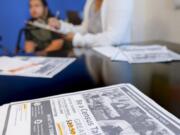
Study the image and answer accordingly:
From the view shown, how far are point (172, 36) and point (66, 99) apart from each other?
3.43 ft

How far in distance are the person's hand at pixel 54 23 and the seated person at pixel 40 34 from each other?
0.03 metres

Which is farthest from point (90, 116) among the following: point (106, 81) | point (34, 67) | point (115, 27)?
point (115, 27)

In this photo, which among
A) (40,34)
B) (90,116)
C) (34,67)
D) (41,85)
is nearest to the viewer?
(90,116)

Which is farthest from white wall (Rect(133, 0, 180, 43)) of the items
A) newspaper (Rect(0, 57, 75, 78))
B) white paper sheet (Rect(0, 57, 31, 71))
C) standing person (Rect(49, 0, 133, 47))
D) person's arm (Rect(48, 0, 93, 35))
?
white paper sheet (Rect(0, 57, 31, 71))

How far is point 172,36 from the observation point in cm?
134

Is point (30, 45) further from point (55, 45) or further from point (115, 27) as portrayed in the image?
point (115, 27)

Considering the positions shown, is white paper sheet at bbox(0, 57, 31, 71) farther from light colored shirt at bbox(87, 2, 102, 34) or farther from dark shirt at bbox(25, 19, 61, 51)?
dark shirt at bbox(25, 19, 61, 51)

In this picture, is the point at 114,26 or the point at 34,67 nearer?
the point at 34,67

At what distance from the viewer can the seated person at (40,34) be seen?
1898 millimetres

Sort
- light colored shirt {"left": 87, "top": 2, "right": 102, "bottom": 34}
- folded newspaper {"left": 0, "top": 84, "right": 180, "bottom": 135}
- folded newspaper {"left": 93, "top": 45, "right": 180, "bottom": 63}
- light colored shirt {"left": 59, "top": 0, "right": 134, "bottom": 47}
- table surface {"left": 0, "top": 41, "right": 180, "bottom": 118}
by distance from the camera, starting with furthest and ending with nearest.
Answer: light colored shirt {"left": 87, "top": 2, "right": 102, "bottom": 34} < light colored shirt {"left": 59, "top": 0, "right": 134, "bottom": 47} < folded newspaper {"left": 93, "top": 45, "right": 180, "bottom": 63} < table surface {"left": 0, "top": 41, "right": 180, "bottom": 118} < folded newspaper {"left": 0, "top": 84, "right": 180, "bottom": 135}

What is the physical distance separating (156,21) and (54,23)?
2.69 ft

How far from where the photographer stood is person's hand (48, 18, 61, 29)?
6.27ft

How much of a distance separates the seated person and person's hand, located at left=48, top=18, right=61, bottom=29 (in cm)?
3

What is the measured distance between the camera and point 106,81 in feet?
1.92
